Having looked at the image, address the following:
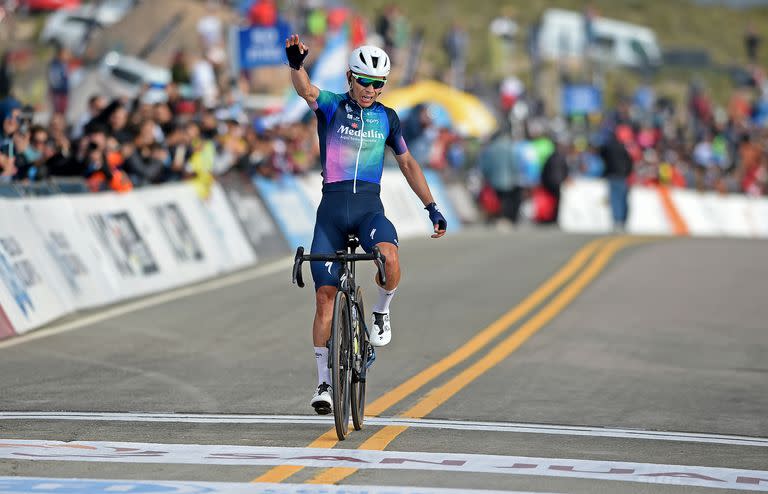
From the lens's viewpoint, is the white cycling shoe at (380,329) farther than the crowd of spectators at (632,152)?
No

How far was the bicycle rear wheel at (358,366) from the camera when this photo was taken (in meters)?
10.0

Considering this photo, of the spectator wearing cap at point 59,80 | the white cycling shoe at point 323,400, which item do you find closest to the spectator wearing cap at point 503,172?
the spectator wearing cap at point 59,80

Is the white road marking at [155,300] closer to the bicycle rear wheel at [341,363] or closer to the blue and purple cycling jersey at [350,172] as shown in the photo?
the blue and purple cycling jersey at [350,172]

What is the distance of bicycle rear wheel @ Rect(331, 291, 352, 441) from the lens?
9.58m

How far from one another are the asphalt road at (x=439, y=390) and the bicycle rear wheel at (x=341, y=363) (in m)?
0.14

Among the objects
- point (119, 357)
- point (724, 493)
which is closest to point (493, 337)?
point (119, 357)

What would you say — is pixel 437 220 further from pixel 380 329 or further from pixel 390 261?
pixel 380 329

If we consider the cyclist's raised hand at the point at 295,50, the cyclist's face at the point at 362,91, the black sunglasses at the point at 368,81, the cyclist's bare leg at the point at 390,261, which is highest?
the cyclist's raised hand at the point at 295,50

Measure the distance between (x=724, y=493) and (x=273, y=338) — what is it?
24.2 ft

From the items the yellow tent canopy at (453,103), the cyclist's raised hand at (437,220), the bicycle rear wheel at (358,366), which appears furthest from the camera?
the yellow tent canopy at (453,103)

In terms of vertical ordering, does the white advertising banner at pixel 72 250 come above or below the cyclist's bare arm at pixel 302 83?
below

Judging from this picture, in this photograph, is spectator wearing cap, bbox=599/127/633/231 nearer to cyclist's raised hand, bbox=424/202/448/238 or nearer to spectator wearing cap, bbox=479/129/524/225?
spectator wearing cap, bbox=479/129/524/225

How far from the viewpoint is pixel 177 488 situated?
26.2ft

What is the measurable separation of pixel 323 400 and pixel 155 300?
8708mm
